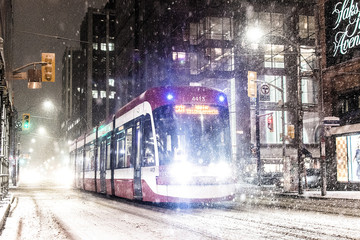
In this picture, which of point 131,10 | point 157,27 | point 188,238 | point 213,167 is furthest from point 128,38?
point 188,238

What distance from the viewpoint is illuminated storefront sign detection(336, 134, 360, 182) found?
2659 cm

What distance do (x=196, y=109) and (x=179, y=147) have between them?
147cm

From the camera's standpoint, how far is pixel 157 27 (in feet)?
214

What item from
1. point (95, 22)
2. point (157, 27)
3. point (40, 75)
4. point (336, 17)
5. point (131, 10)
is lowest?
point (40, 75)

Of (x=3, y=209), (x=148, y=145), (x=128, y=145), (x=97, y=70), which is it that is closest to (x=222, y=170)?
(x=148, y=145)

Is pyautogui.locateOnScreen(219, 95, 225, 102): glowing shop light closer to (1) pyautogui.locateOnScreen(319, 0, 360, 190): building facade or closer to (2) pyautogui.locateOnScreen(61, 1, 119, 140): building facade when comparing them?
(1) pyautogui.locateOnScreen(319, 0, 360, 190): building facade

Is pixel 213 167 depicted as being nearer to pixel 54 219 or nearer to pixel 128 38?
pixel 54 219

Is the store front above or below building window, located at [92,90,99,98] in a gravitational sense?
below

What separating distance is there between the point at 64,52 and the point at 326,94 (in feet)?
526

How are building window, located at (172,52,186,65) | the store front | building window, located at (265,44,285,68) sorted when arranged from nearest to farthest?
the store front, building window, located at (265,44,285,68), building window, located at (172,52,186,65)

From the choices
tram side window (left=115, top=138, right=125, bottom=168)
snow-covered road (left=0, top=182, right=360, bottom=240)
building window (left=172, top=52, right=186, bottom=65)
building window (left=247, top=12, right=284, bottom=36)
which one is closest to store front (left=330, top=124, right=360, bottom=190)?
tram side window (left=115, top=138, right=125, bottom=168)

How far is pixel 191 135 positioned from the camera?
48.3 ft

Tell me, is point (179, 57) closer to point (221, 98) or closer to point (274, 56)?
point (274, 56)

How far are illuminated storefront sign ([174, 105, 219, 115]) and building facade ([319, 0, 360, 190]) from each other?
13.6m
